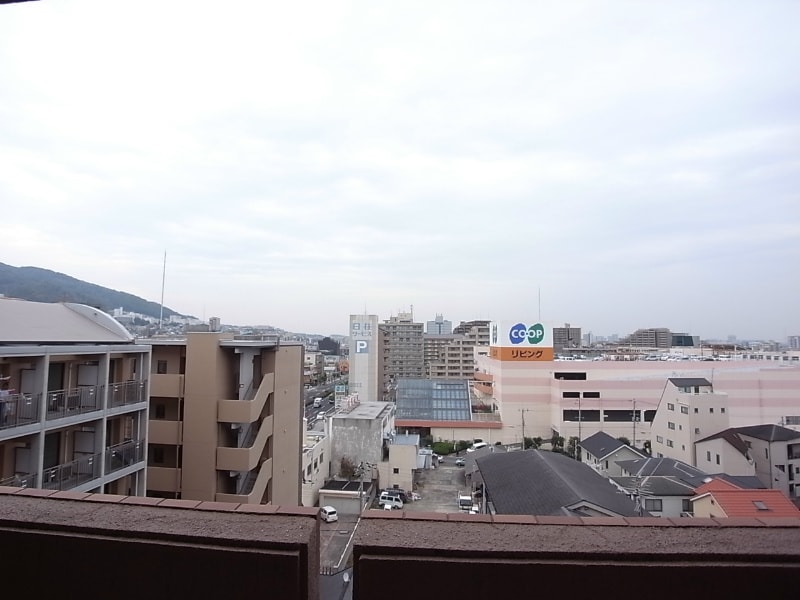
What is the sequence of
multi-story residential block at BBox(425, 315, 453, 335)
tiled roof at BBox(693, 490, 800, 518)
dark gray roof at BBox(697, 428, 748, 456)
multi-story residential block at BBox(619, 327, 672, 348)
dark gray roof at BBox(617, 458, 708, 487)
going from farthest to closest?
multi-story residential block at BBox(425, 315, 453, 335), multi-story residential block at BBox(619, 327, 672, 348), dark gray roof at BBox(697, 428, 748, 456), dark gray roof at BBox(617, 458, 708, 487), tiled roof at BBox(693, 490, 800, 518)

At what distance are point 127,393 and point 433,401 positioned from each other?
1677cm

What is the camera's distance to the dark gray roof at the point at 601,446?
46.7ft

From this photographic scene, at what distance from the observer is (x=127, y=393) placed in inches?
211

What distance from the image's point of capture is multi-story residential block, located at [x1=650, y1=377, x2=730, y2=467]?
14867 mm

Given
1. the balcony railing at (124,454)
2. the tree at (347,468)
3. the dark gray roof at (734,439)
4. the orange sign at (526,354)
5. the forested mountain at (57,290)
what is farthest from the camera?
the orange sign at (526,354)

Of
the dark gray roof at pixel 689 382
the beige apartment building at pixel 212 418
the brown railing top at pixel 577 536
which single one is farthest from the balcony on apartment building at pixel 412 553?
the dark gray roof at pixel 689 382

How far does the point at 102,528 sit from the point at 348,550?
0.51 m

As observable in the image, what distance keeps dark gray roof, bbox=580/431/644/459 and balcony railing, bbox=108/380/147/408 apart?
12681 mm

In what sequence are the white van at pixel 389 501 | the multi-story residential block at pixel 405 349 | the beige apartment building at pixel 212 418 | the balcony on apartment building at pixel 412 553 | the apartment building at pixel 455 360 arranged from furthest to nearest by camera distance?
the apartment building at pixel 455 360 < the multi-story residential block at pixel 405 349 < the white van at pixel 389 501 < the beige apartment building at pixel 212 418 < the balcony on apartment building at pixel 412 553

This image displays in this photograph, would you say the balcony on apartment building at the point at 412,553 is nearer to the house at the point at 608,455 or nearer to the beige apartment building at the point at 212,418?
the beige apartment building at the point at 212,418

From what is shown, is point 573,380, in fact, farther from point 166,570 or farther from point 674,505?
point 166,570

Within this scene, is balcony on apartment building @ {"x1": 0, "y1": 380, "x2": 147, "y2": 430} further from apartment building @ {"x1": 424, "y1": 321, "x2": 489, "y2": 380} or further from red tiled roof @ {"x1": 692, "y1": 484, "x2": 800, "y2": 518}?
apartment building @ {"x1": 424, "y1": 321, "x2": 489, "y2": 380}

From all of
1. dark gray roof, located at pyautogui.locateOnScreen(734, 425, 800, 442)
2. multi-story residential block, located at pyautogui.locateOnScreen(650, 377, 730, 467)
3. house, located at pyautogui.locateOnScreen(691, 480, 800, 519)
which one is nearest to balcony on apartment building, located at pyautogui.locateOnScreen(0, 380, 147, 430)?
house, located at pyautogui.locateOnScreen(691, 480, 800, 519)

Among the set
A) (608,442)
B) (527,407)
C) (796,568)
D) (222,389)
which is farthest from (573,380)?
(796,568)
